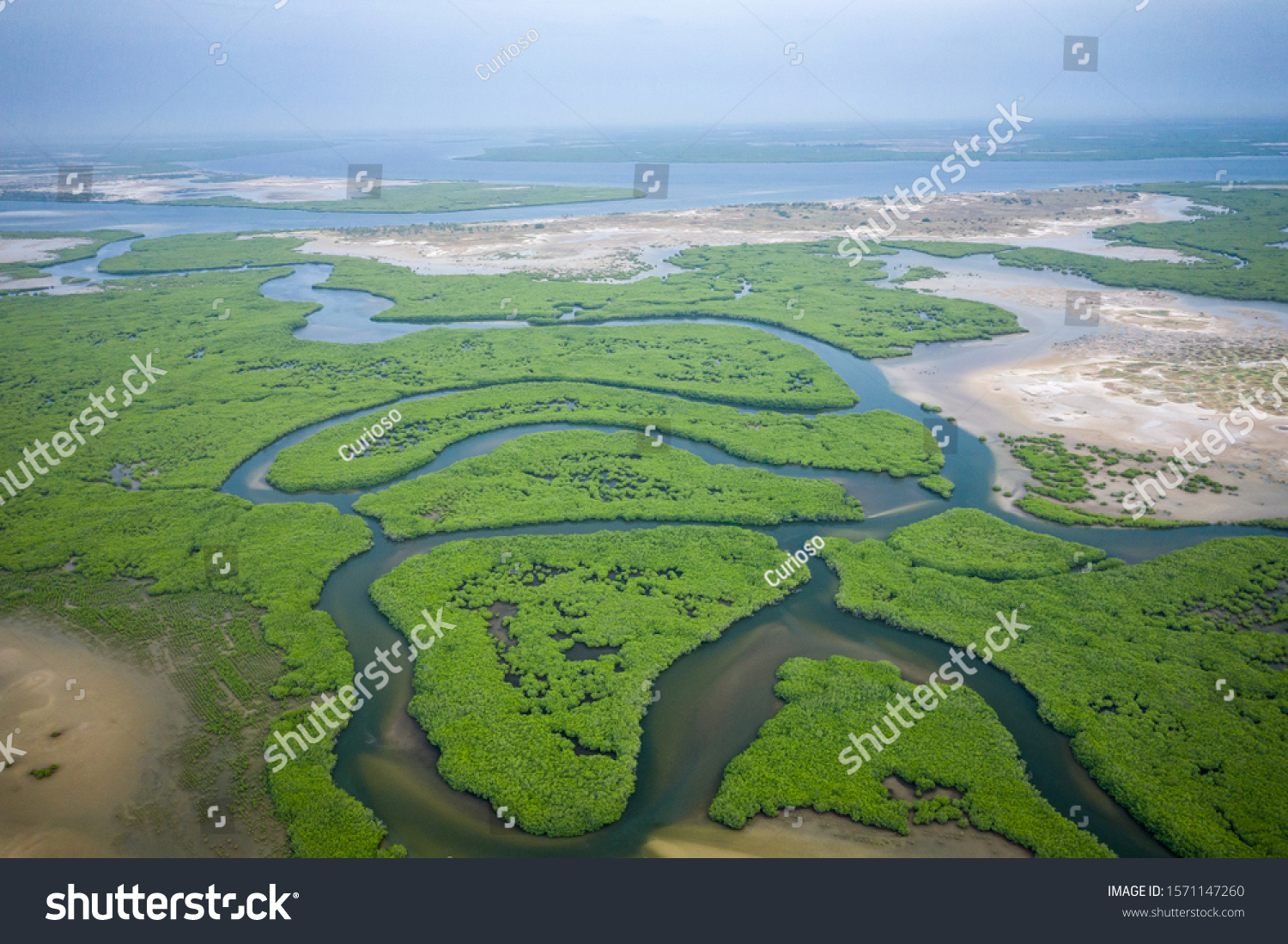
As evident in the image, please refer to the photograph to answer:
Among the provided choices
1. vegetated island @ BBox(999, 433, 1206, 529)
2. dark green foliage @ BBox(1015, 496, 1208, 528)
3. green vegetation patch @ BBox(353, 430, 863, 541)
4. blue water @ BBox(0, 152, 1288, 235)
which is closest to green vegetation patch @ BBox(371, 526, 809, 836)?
green vegetation patch @ BBox(353, 430, 863, 541)

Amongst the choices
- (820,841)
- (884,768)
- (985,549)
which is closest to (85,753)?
(820,841)

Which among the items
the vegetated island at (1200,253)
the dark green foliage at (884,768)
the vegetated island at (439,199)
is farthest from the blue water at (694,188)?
the dark green foliage at (884,768)

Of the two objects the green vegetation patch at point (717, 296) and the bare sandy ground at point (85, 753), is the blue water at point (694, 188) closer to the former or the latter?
the green vegetation patch at point (717, 296)

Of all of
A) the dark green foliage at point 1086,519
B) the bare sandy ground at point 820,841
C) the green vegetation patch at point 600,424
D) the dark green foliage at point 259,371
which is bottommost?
the bare sandy ground at point 820,841

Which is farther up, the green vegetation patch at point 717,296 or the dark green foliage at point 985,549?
the green vegetation patch at point 717,296

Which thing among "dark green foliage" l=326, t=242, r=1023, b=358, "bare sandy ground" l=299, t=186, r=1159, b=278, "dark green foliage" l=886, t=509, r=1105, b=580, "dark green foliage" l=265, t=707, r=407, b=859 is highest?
"bare sandy ground" l=299, t=186, r=1159, b=278

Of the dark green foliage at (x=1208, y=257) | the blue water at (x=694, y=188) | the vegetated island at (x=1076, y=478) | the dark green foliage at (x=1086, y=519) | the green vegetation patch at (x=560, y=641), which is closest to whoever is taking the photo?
the green vegetation patch at (x=560, y=641)

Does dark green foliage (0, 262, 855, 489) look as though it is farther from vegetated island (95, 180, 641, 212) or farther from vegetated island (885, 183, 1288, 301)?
vegetated island (95, 180, 641, 212)
